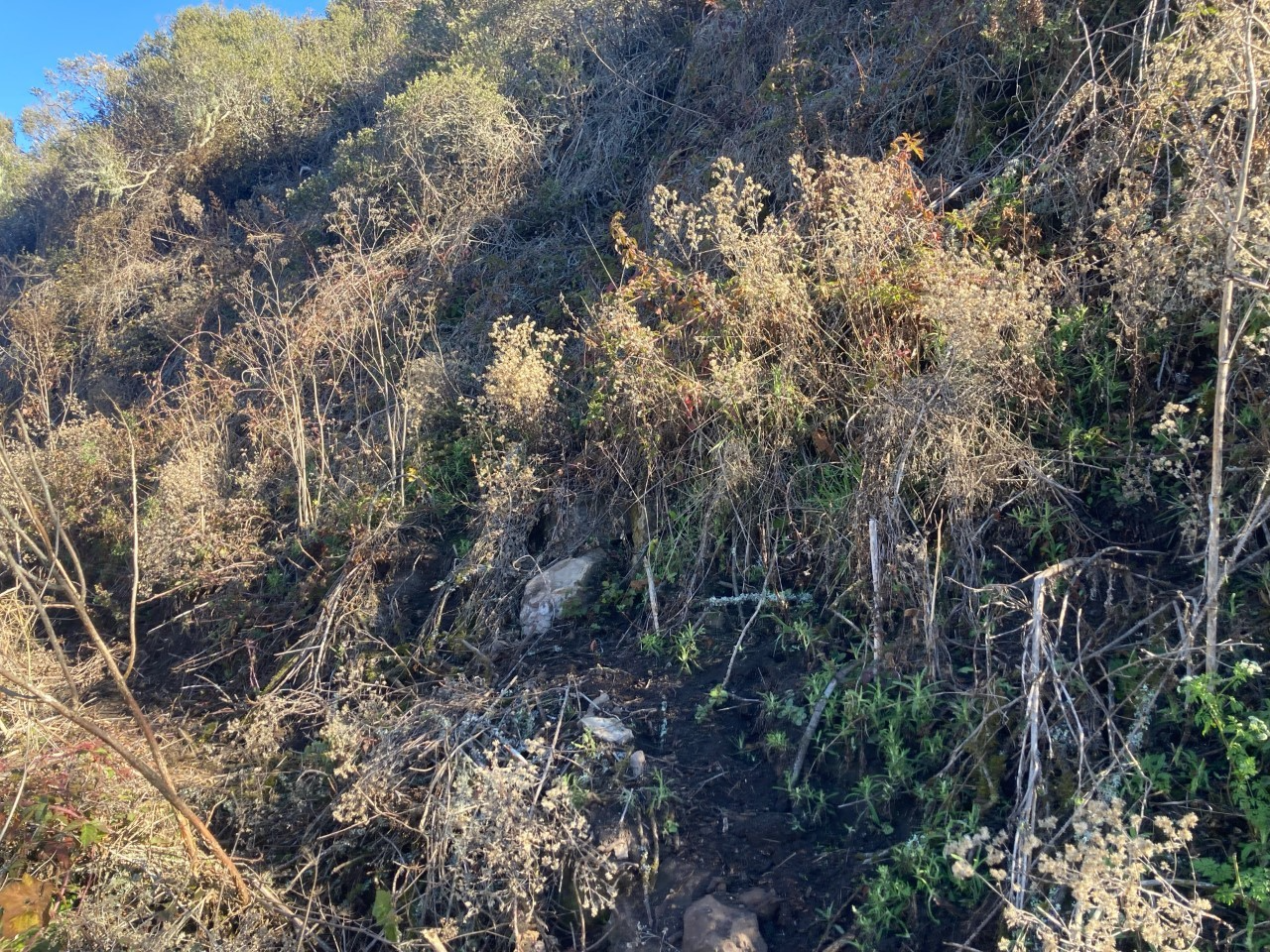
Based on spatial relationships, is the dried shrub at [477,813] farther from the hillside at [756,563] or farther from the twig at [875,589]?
the twig at [875,589]

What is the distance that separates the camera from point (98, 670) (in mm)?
5426

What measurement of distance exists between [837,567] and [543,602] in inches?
59.9

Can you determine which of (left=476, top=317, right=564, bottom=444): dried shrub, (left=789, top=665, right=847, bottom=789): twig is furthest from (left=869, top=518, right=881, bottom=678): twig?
(left=476, top=317, right=564, bottom=444): dried shrub

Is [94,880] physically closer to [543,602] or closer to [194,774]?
[194,774]

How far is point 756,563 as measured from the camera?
3.90 m

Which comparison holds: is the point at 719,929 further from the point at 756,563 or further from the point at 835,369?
the point at 835,369

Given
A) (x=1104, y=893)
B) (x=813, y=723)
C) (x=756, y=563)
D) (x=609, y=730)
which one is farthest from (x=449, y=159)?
(x=1104, y=893)

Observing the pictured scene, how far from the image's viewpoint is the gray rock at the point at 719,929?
8.50 ft

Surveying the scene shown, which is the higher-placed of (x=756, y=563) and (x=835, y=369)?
(x=835, y=369)

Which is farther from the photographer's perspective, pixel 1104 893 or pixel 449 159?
pixel 449 159

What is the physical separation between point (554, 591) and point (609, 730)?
108 centimetres

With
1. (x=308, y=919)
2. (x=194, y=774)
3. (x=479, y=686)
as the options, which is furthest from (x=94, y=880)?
(x=479, y=686)

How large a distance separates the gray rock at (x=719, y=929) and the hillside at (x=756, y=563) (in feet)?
0.05

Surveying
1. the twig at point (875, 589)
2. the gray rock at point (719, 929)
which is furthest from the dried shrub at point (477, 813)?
the twig at point (875, 589)
